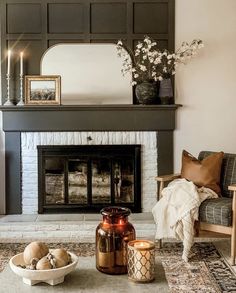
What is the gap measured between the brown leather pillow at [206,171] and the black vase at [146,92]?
0.88 meters

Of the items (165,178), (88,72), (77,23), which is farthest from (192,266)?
(77,23)

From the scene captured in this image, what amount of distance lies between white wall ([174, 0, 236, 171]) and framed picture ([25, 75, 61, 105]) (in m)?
1.26

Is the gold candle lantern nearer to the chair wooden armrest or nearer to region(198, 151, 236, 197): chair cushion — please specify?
the chair wooden armrest

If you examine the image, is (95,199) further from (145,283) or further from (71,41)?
(145,283)

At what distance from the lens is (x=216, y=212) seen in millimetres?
3807

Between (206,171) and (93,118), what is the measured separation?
54.2 inches

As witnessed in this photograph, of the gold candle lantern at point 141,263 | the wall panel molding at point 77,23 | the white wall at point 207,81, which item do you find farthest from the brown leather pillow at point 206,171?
the gold candle lantern at point 141,263

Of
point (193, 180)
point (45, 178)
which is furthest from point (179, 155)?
point (45, 178)

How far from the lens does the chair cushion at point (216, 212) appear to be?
12.3 feet

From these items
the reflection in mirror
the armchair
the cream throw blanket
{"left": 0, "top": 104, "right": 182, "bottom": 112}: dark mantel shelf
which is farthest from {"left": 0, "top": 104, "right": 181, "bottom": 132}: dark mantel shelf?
the armchair

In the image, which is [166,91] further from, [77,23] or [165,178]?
[77,23]

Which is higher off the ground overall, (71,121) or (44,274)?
(71,121)

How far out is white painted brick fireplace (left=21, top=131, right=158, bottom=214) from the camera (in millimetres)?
5043

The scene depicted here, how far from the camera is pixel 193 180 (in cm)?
429
